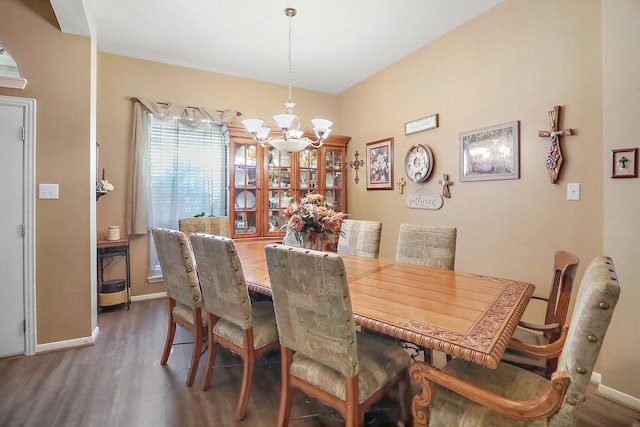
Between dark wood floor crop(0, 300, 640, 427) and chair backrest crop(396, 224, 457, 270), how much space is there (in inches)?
38.1

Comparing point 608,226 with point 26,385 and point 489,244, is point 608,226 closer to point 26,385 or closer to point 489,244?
point 489,244

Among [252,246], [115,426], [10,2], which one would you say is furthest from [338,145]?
[115,426]

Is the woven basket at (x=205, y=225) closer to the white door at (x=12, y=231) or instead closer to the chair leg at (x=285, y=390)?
the white door at (x=12, y=231)

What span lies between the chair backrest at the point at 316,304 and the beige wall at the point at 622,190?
182cm

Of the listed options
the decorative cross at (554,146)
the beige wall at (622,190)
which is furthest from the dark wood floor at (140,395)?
the decorative cross at (554,146)

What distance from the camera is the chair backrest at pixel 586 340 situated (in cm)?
86

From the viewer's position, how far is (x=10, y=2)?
2383 millimetres

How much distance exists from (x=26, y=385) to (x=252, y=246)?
5.99 ft

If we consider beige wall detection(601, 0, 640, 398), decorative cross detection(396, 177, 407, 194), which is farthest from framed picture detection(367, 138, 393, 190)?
beige wall detection(601, 0, 640, 398)

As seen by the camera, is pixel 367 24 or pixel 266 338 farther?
pixel 367 24

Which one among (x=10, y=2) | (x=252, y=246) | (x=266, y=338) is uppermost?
(x=10, y=2)

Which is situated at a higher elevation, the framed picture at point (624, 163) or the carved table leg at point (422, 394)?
the framed picture at point (624, 163)

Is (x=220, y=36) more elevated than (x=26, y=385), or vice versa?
(x=220, y=36)

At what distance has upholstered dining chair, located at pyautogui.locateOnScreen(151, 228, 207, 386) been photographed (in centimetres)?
196
